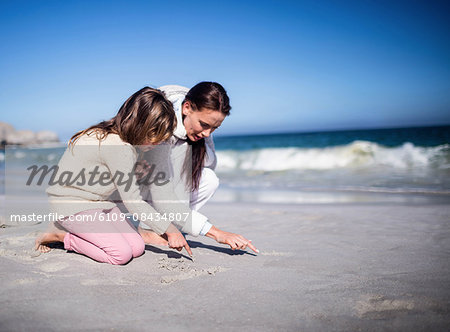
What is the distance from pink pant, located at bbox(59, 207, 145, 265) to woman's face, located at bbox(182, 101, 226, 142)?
895mm

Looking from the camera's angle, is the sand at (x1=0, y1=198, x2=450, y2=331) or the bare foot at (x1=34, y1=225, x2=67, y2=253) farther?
the bare foot at (x1=34, y1=225, x2=67, y2=253)

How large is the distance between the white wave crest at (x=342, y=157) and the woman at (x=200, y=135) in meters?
8.24

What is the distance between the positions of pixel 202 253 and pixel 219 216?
4.78 ft

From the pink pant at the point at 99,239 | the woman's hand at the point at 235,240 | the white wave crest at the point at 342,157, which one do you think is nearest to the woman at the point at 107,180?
the pink pant at the point at 99,239

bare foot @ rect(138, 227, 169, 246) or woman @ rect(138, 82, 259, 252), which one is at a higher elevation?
woman @ rect(138, 82, 259, 252)

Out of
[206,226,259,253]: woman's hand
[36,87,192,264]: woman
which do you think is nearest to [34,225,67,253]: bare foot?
[36,87,192,264]: woman

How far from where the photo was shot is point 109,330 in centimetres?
133

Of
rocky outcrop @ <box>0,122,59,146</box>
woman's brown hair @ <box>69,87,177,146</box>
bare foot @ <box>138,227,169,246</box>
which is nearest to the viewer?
woman's brown hair @ <box>69,87,177,146</box>

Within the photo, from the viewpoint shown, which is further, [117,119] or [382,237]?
[382,237]

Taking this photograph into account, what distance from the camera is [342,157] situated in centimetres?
1376

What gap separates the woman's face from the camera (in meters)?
2.44

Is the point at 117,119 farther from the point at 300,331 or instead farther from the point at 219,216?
the point at 219,216

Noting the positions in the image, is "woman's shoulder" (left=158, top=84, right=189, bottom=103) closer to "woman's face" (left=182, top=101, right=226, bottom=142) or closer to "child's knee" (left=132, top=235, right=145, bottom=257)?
"woman's face" (left=182, top=101, right=226, bottom=142)

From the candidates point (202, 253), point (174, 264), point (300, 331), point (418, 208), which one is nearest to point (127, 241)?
point (174, 264)
